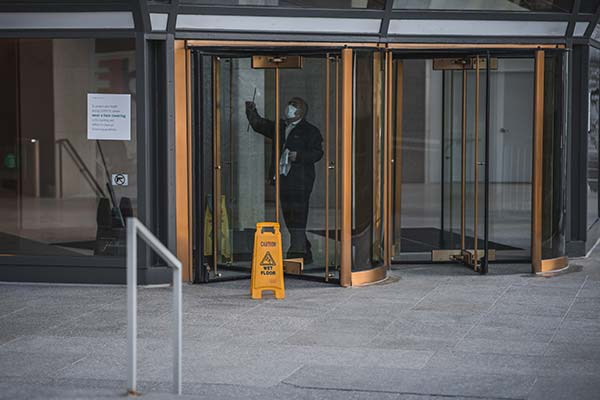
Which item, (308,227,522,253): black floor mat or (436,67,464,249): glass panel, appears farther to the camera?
(308,227,522,253): black floor mat

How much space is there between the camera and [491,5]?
11758mm

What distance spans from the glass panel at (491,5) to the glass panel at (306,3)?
1.10ft

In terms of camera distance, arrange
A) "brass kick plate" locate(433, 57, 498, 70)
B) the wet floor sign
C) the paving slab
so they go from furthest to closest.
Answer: "brass kick plate" locate(433, 57, 498, 70)
the wet floor sign
the paving slab

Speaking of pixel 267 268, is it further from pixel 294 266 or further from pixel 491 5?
pixel 491 5

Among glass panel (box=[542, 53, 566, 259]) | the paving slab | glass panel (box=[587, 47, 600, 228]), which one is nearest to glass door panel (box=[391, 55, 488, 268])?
glass panel (box=[542, 53, 566, 259])

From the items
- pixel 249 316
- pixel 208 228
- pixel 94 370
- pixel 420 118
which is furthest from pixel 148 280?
pixel 420 118

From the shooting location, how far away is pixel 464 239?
41.2 ft

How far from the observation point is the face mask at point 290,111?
1122 centimetres

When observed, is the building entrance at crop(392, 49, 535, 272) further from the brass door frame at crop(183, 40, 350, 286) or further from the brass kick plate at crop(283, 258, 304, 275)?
the brass kick plate at crop(283, 258, 304, 275)

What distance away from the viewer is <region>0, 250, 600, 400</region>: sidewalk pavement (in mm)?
6812

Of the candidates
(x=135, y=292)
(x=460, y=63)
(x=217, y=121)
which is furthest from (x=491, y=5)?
(x=135, y=292)

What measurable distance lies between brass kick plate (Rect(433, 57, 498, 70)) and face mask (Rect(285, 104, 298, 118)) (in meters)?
1.93

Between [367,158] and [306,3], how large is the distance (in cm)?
168

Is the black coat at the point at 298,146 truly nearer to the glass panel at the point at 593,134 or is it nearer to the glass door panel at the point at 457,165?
the glass door panel at the point at 457,165
